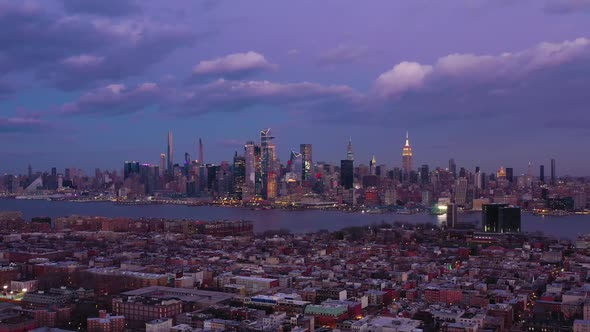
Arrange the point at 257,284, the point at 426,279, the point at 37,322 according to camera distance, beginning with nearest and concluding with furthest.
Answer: the point at 37,322 < the point at 257,284 < the point at 426,279

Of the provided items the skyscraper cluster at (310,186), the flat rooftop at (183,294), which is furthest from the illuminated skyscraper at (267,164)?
the flat rooftop at (183,294)

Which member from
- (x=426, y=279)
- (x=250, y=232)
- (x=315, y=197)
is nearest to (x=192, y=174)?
(x=315, y=197)

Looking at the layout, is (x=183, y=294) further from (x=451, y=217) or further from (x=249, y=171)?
(x=249, y=171)

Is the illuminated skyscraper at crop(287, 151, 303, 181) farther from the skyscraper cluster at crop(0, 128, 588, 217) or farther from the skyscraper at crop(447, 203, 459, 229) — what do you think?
the skyscraper at crop(447, 203, 459, 229)

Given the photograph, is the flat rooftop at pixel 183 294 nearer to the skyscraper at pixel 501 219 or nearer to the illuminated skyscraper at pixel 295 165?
the skyscraper at pixel 501 219

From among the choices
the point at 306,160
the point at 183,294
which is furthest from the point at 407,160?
the point at 183,294

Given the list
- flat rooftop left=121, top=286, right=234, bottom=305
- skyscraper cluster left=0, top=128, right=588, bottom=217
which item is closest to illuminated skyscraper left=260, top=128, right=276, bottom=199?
skyscraper cluster left=0, top=128, right=588, bottom=217

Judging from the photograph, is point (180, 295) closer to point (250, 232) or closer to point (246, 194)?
point (250, 232)

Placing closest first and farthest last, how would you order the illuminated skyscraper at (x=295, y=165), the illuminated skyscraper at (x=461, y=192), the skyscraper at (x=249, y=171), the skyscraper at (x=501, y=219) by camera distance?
the skyscraper at (x=501, y=219), the illuminated skyscraper at (x=461, y=192), the skyscraper at (x=249, y=171), the illuminated skyscraper at (x=295, y=165)

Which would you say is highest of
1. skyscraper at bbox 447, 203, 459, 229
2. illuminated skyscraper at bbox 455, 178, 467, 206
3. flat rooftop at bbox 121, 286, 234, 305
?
illuminated skyscraper at bbox 455, 178, 467, 206

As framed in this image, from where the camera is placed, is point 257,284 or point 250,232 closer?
point 257,284

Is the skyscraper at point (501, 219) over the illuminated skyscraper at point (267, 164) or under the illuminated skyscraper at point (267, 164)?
under
